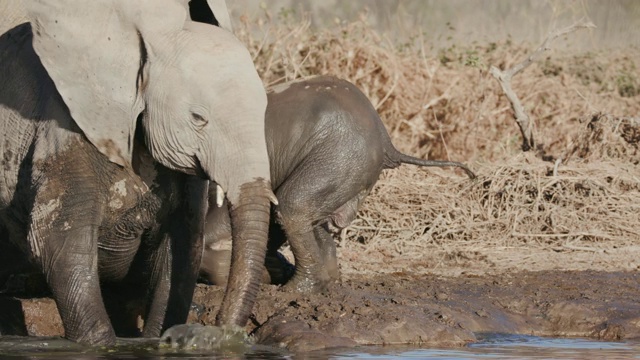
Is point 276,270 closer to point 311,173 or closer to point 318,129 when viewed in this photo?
point 311,173

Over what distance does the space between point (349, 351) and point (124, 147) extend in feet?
4.99

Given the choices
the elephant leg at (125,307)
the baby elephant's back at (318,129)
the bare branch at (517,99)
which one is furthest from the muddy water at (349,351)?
the bare branch at (517,99)

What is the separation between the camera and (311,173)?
28.9 feet

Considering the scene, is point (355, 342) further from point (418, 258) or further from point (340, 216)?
point (418, 258)

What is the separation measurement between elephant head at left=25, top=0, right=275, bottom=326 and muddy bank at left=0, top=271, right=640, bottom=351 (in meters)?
1.16

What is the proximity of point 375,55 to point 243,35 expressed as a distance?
3.93 feet

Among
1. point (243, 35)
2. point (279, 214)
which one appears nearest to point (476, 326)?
point (279, 214)

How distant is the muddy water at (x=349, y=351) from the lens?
650 centimetres

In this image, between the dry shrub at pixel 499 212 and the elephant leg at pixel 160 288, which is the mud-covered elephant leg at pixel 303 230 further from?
the elephant leg at pixel 160 288

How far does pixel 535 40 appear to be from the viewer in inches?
637

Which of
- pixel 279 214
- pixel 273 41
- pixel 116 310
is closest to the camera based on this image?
pixel 116 310

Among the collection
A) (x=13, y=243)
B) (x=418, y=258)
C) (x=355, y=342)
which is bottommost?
(x=418, y=258)

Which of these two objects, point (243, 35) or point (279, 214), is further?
point (243, 35)

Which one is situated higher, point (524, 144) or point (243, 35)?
point (243, 35)
